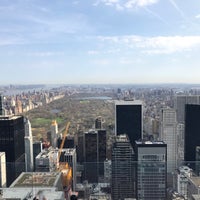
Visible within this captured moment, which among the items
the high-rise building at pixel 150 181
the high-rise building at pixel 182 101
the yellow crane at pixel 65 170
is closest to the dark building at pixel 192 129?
the high-rise building at pixel 182 101

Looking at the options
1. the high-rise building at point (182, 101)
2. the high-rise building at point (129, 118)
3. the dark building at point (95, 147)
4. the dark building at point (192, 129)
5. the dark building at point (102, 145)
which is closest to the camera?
the dark building at point (102, 145)

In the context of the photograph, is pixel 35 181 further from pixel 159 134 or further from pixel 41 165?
pixel 159 134

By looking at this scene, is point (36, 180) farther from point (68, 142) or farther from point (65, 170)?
point (68, 142)

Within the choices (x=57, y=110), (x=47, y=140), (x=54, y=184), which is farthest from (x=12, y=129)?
(x=57, y=110)

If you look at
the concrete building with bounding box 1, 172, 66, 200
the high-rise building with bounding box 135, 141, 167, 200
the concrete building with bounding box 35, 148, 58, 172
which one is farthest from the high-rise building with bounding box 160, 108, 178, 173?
the concrete building with bounding box 1, 172, 66, 200

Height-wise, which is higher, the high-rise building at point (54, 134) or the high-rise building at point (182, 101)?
the high-rise building at point (182, 101)

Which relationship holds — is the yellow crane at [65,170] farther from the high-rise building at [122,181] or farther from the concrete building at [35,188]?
the high-rise building at [122,181]

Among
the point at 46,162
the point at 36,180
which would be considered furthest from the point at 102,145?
the point at 36,180

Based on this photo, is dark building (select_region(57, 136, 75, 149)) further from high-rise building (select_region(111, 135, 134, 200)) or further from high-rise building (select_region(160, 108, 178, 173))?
high-rise building (select_region(111, 135, 134, 200))
